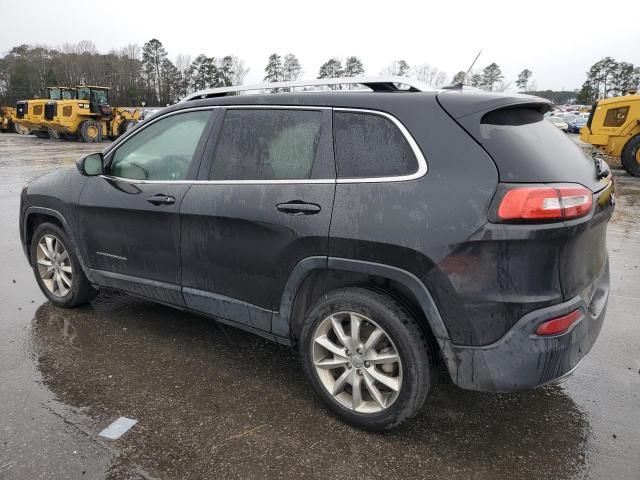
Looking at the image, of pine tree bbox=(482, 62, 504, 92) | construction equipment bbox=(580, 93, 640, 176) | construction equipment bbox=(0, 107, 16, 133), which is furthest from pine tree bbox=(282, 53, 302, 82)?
construction equipment bbox=(580, 93, 640, 176)

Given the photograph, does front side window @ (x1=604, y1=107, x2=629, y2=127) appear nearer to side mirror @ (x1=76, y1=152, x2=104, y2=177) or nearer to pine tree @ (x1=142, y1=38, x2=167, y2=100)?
side mirror @ (x1=76, y1=152, x2=104, y2=177)

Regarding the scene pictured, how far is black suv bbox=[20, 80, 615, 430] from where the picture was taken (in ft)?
7.39

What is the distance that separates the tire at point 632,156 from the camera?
13562 millimetres

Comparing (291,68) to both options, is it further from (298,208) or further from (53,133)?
(298,208)

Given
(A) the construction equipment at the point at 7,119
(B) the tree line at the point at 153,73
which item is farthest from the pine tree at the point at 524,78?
(A) the construction equipment at the point at 7,119

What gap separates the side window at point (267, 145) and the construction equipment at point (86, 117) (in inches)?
973

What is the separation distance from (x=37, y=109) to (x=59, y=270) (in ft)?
84.9

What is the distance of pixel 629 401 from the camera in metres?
2.98

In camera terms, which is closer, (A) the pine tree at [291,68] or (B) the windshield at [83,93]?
(B) the windshield at [83,93]

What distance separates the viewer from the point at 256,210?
2.87 metres

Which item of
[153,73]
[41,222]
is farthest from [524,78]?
[41,222]

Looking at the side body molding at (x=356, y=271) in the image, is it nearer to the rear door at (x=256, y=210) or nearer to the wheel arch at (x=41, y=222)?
the rear door at (x=256, y=210)

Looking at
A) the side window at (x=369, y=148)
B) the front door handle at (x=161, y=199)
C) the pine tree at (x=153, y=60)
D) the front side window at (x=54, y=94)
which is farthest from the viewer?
the pine tree at (x=153, y=60)

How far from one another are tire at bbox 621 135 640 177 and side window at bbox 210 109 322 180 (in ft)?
45.2
